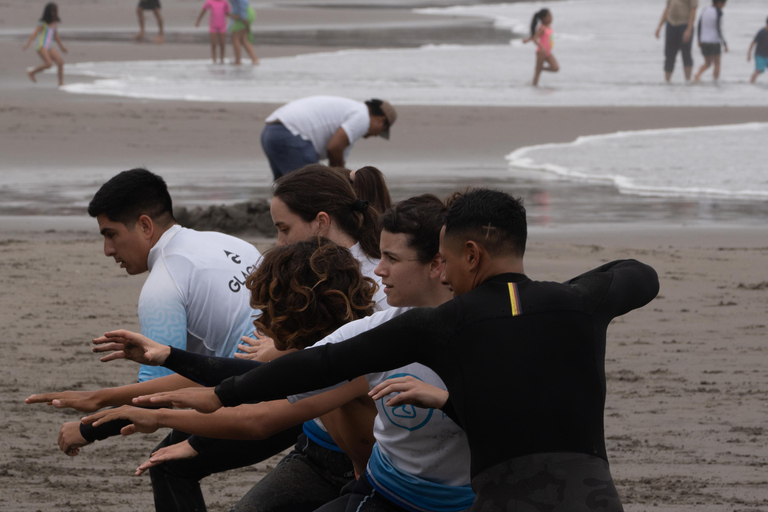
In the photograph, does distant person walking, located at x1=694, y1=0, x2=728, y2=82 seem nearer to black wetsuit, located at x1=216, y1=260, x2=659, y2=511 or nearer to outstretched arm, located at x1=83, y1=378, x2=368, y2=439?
outstretched arm, located at x1=83, y1=378, x2=368, y2=439

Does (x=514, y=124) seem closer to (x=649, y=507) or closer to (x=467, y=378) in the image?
(x=649, y=507)

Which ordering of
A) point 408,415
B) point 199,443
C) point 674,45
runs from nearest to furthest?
1. point 408,415
2. point 199,443
3. point 674,45

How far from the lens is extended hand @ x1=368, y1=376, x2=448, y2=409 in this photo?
270 cm

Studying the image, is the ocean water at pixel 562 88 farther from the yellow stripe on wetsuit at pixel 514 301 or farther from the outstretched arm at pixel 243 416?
the yellow stripe on wetsuit at pixel 514 301

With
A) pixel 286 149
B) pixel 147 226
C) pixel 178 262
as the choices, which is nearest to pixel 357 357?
pixel 178 262

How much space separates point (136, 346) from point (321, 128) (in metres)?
6.77

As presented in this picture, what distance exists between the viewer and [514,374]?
261 cm

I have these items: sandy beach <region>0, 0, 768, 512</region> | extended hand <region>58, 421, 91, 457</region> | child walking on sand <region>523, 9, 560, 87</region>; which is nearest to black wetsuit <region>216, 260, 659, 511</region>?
extended hand <region>58, 421, 91, 457</region>

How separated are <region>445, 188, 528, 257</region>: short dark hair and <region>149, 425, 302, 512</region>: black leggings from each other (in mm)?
→ 1357

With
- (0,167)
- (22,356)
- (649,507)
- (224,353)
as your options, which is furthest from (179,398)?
(0,167)

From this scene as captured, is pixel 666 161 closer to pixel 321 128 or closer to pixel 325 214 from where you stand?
pixel 321 128

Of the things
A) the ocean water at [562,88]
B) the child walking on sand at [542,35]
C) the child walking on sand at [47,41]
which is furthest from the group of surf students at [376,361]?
the child walking on sand at [542,35]

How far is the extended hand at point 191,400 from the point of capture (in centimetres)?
283

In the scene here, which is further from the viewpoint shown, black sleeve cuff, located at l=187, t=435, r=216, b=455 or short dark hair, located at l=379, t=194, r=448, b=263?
black sleeve cuff, located at l=187, t=435, r=216, b=455
